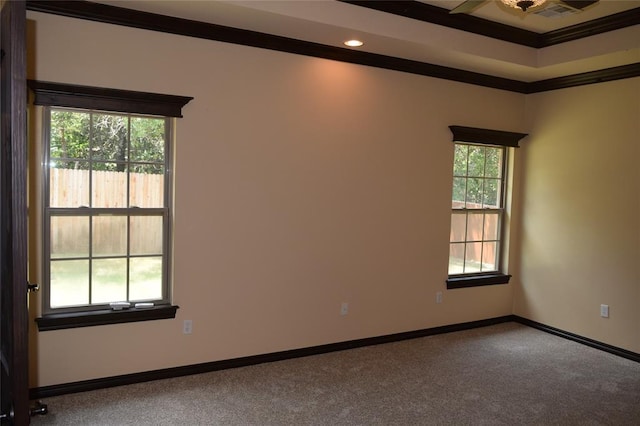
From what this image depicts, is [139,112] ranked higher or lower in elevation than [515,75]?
lower

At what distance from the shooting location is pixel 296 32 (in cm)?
368

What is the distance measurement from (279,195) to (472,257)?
94.4 inches

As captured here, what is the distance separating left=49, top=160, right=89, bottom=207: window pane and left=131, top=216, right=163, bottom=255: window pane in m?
0.37

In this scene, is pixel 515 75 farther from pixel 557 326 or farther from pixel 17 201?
pixel 17 201

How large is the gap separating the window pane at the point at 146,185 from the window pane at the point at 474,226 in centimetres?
315

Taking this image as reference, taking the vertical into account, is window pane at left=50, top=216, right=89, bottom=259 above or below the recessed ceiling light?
below

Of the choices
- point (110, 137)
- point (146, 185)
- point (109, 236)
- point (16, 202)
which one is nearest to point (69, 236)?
point (109, 236)

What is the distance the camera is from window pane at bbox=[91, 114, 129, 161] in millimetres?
3387

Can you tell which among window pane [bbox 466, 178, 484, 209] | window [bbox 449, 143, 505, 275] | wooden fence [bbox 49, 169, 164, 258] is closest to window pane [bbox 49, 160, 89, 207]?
wooden fence [bbox 49, 169, 164, 258]

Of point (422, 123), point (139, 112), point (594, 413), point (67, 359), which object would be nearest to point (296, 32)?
point (139, 112)

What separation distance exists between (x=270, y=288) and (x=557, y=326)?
3058 mm

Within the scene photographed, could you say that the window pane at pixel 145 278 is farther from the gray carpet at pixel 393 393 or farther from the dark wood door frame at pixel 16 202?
the dark wood door frame at pixel 16 202

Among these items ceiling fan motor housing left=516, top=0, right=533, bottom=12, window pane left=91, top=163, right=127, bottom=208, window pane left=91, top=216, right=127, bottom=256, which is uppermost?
ceiling fan motor housing left=516, top=0, right=533, bottom=12

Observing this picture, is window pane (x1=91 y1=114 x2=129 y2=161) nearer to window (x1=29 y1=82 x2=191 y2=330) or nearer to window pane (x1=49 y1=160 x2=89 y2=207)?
window (x1=29 y1=82 x2=191 y2=330)
